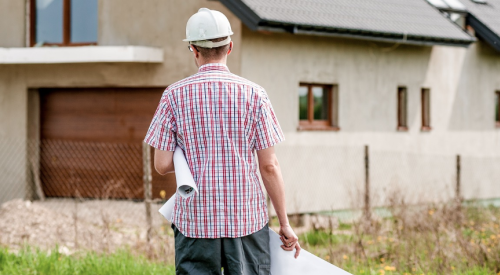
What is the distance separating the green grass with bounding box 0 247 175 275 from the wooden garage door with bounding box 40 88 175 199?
586 centimetres

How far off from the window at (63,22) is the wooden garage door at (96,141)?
2.90 ft

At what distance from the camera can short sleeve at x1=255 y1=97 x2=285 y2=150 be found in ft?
10.3

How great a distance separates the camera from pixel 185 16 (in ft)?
39.5

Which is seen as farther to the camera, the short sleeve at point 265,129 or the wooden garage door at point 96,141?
the wooden garage door at point 96,141

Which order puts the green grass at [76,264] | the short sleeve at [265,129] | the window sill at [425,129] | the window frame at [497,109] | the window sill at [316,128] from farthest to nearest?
1. the window frame at [497,109]
2. the window sill at [425,129]
3. the window sill at [316,128]
4. the green grass at [76,264]
5. the short sleeve at [265,129]

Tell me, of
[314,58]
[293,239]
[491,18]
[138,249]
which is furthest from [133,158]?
[293,239]

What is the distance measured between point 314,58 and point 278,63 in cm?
87

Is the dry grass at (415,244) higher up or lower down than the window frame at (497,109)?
lower down

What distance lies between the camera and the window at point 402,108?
47.4ft

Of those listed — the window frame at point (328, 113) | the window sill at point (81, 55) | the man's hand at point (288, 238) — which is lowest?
the man's hand at point (288, 238)

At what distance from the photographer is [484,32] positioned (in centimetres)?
1553

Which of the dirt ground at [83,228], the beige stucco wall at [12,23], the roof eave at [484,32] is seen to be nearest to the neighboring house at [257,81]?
the beige stucco wall at [12,23]

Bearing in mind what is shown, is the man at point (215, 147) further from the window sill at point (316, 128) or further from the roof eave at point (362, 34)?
the window sill at point (316, 128)

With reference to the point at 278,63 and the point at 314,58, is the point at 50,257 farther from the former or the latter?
the point at 314,58
